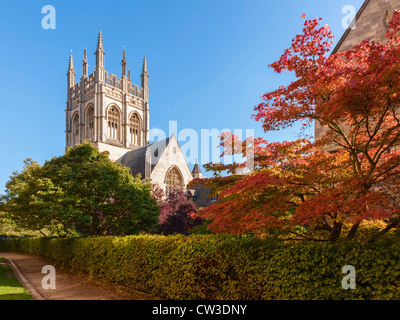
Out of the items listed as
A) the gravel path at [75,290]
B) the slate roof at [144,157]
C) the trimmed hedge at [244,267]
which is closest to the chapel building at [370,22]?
the trimmed hedge at [244,267]

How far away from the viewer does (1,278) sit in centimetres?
1183

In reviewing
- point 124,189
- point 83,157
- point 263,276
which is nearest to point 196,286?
point 263,276

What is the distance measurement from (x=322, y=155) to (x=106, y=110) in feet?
159

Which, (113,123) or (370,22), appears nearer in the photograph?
(370,22)

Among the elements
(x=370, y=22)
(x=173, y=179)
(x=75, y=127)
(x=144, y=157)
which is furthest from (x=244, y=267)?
(x=75, y=127)

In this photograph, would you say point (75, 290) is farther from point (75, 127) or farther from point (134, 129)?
point (75, 127)

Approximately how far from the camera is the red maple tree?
461 cm

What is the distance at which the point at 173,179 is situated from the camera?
129 ft

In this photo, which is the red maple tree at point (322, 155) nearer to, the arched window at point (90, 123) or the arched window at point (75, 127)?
the arched window at point (90, 123)

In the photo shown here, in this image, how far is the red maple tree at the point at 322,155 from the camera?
15.1ft

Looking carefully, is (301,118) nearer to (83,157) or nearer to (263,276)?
(263,276)

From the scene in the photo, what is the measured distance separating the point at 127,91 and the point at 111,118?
7145mm

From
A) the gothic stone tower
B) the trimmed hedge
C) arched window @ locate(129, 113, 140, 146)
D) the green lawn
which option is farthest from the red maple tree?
arched window @ locate(129, 113, 140, 146)

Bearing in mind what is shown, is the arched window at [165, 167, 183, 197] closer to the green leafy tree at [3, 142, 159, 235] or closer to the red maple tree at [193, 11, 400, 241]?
the green leafy tree at [3, 142, 159, 235]
